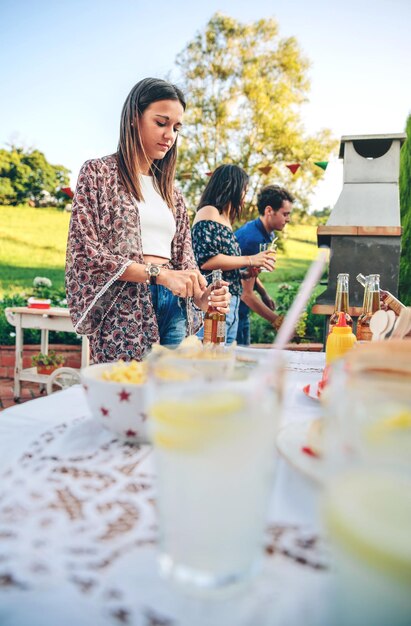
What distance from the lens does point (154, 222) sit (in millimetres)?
1701

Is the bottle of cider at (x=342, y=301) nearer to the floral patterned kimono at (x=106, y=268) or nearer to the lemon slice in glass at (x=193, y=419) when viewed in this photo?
the floral patterned kimono at (x=106, y=268)

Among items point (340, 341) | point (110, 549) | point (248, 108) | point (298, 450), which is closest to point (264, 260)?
point (340, 341)

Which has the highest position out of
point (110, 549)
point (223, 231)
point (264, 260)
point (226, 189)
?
point (226, 189)

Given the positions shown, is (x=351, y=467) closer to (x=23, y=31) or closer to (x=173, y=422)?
(x=173, y=422)

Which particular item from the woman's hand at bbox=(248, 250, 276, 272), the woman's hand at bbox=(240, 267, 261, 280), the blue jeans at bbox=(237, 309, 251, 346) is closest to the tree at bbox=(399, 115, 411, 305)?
the blue jeans at bbox=(237, 309, 251, 346)

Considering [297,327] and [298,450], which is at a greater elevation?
[298,450]

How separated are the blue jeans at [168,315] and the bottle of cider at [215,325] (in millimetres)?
208

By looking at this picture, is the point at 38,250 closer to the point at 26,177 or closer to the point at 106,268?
the point at 26,177

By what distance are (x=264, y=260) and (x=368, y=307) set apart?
53.1 inches

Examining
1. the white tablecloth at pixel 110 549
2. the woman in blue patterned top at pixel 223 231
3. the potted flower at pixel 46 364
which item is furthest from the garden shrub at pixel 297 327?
the white tablecloth at pixel 110 549

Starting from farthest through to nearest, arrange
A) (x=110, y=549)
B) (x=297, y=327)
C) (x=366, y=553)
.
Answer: (x=297, y=327) → (x=110, y=549) → (x=366, y=553)

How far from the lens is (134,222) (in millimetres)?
1609

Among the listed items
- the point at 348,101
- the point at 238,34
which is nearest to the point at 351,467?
the point at 348,101

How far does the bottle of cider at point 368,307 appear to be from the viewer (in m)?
1.46
